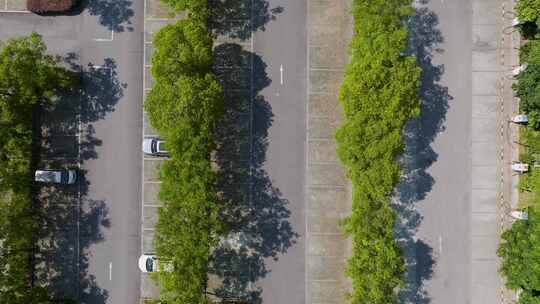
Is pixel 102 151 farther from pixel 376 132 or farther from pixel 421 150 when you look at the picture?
pixel 421 150

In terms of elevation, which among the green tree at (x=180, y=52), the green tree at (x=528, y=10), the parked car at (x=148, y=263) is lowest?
the parked car at (x=148, y=263)

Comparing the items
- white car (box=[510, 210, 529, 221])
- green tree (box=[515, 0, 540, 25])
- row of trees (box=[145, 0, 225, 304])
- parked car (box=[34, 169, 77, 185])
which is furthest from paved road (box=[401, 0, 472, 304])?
parked car (box=[34, 169, 77, 185])

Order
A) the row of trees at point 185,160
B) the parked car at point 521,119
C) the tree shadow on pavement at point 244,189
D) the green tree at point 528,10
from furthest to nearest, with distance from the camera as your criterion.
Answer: the tree shadow on pavement at point 244,189, the parked car at point 521,119, the green tree at point 528,10, the row of trees at point 185,160

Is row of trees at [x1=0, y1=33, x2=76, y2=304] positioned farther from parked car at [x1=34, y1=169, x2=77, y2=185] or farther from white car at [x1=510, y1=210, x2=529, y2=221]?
white car at [x1=510, y1=210, x2=529, y2=221]

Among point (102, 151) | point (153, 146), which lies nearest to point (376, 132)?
point (153, 146)

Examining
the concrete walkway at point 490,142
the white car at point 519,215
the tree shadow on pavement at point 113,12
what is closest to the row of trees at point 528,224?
the white car at point 519,215

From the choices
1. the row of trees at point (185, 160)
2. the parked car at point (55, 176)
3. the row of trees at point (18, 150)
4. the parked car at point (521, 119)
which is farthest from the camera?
the parked car at point (55, 176)

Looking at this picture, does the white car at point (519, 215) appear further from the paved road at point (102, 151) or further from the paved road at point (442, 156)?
the paved road at point (102, 151)
